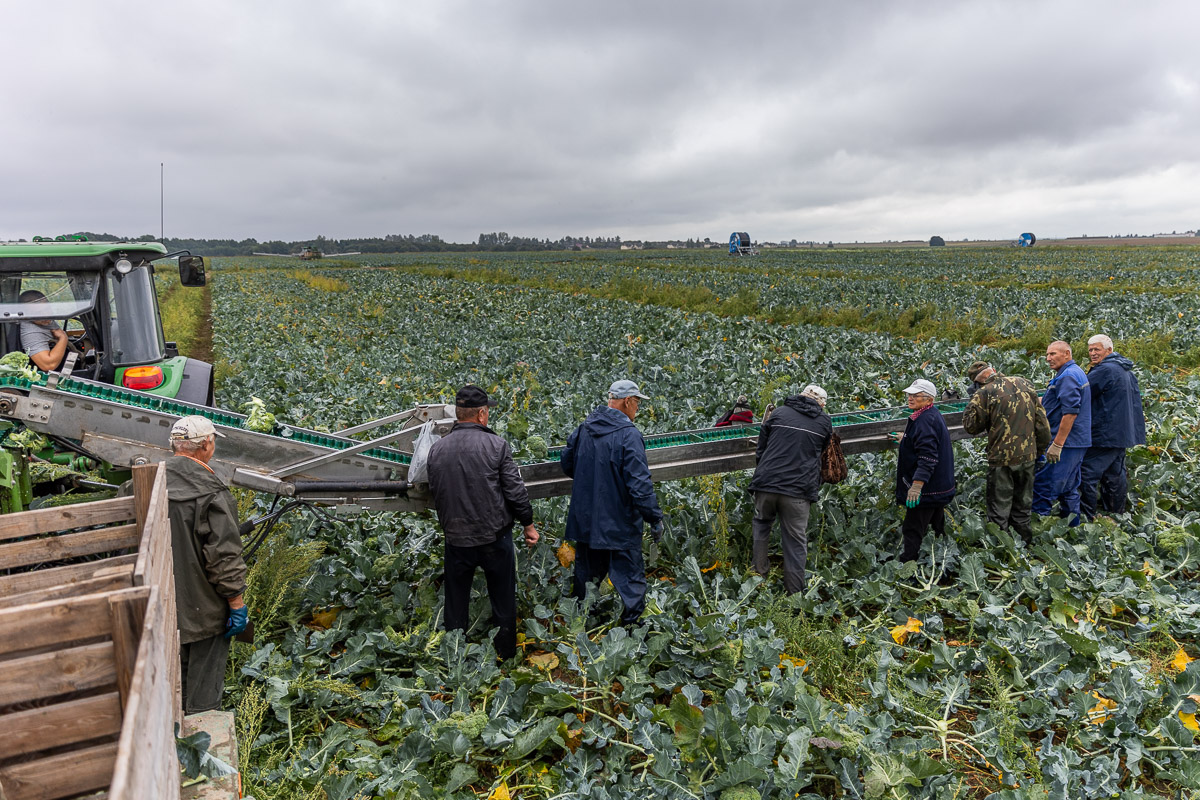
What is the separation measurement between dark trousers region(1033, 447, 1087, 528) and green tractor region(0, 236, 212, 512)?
8235 millimetres

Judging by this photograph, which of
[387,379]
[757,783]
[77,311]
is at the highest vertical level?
[77,311]

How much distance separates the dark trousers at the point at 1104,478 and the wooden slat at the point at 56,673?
7.90 m

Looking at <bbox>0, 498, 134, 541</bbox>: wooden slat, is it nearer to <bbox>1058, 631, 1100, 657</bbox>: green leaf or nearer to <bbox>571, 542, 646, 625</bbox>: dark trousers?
<bbox>571, 542, 646, 625</bbox>: dark trousers

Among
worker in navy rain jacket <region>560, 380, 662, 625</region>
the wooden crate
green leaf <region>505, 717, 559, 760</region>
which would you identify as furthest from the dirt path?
the wooden crate

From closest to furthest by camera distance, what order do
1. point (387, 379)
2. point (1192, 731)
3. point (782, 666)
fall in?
point (1192, 731) → point (782, 666) → point (387, 379)

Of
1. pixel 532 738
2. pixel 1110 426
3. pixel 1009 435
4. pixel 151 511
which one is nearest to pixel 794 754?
pixel 532 738

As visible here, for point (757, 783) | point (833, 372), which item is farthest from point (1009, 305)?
point (757, 783)

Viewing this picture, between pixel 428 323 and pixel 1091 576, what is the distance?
19.4 meters

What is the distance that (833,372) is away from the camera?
1301 centimetres

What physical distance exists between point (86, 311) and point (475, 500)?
380cm

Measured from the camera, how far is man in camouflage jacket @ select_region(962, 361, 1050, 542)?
6.10m

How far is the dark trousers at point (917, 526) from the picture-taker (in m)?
5.94

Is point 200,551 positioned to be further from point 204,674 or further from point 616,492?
point 616,492

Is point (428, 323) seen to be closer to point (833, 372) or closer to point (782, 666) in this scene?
point (833, 372)
